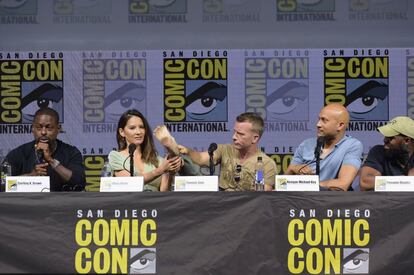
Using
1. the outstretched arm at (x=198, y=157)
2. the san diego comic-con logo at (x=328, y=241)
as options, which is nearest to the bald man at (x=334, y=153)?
the outstretched arm at (x=198, y=157)

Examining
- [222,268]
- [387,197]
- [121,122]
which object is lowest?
[222,268]

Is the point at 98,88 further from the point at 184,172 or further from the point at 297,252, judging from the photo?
the point at 297,252

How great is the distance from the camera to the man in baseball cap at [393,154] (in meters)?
5.99

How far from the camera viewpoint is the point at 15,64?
25.0 feet

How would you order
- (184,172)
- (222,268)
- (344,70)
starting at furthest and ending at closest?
(344,70)
(184,172)
(222,268)

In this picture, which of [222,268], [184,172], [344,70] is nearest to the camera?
[222,268]

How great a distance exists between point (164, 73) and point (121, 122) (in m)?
1.49

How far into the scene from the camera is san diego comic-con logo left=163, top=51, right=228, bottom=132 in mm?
7562

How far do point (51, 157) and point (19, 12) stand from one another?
193 cm

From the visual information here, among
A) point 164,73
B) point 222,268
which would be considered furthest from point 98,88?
point 222,268

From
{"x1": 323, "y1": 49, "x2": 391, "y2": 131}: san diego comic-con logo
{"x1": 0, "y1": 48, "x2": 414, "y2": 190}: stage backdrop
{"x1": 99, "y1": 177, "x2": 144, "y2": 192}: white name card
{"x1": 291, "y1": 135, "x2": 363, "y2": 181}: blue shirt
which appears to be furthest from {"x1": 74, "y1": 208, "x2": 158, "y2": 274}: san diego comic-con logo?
{"x1": 323, "y1": 49, "x2": 391, "y2": 131}: san diego comic-con logo

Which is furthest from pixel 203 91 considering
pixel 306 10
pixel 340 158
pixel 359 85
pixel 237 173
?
pixel 340 158

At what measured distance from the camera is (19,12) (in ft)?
25.4

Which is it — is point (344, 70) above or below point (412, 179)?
above
